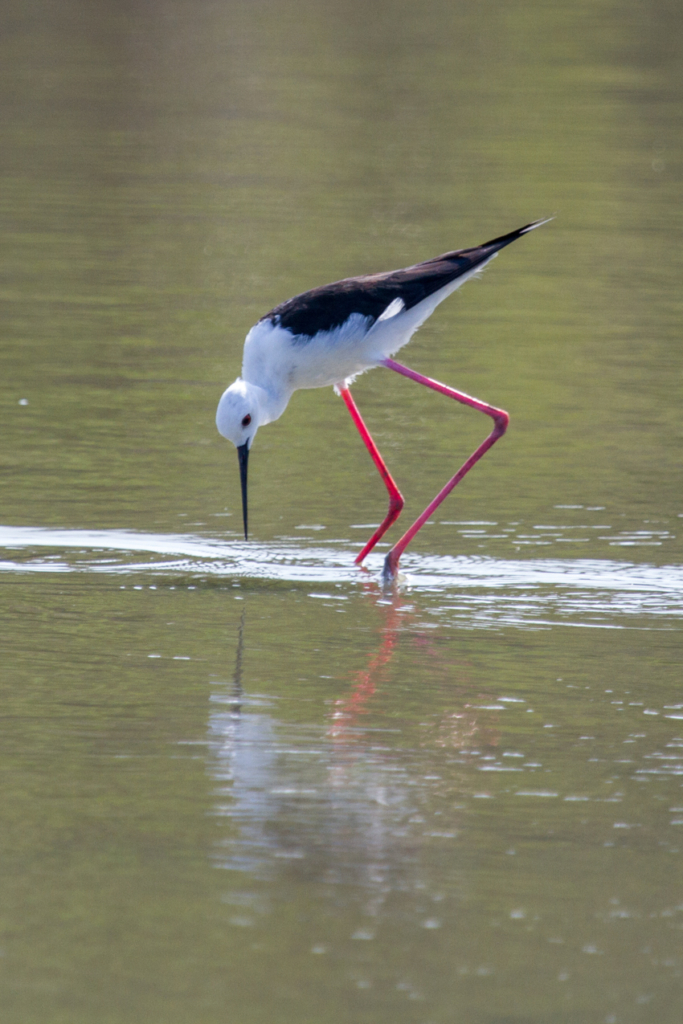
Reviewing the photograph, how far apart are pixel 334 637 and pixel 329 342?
176 cm

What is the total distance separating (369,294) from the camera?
860 centimetres

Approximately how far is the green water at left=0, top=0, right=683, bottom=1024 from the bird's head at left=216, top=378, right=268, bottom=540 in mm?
493

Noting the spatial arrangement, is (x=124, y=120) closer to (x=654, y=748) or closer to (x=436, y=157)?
(x=436, y=157)

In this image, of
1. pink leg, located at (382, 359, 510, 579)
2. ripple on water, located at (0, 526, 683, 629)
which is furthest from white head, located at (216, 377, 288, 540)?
pink leg, located at (382, 359, 510, 579)

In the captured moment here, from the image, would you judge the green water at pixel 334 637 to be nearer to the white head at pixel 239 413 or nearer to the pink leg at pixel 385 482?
the pink leg at pixel 385 482

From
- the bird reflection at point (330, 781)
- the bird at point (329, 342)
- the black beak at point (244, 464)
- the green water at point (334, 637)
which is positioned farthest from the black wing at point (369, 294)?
the bird reflection at point (330, 781)

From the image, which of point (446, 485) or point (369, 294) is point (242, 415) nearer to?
point (369, 294)

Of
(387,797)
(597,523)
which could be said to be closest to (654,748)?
(387,797)

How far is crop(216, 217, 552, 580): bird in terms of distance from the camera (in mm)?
8305

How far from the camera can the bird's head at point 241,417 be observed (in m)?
8.18

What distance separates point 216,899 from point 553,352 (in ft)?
31.0

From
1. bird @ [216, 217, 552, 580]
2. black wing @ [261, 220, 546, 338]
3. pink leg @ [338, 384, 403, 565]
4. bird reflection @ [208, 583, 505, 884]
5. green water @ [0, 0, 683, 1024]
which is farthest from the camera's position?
pink leg @ [338, 384, 403, 565]

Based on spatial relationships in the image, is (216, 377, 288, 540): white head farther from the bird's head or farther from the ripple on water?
the ripple on water

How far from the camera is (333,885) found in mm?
4863
